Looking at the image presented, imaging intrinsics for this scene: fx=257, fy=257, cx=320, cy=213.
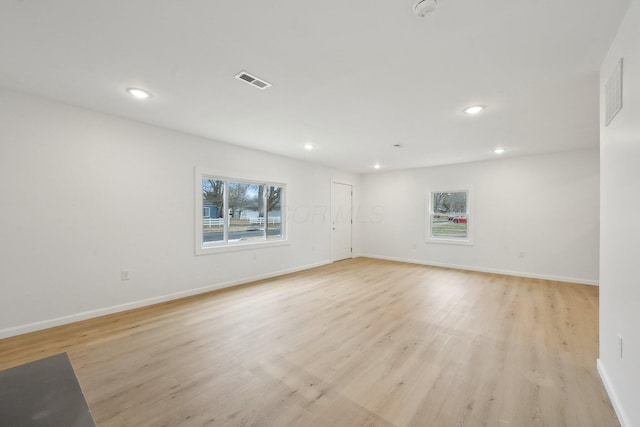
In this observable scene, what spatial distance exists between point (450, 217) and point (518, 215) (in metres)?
1.34

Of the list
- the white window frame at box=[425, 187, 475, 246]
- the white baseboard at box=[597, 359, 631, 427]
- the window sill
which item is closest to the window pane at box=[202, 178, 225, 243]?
the window sill

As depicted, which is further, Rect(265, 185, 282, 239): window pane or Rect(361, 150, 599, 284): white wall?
Rect(265, 185, 282, 239): window pane

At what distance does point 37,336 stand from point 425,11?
454cm

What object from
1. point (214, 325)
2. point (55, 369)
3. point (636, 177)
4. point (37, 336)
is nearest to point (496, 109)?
point (636, 177)

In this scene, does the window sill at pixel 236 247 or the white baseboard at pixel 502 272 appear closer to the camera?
the window sill at pixel 236 247

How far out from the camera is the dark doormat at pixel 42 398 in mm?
1317

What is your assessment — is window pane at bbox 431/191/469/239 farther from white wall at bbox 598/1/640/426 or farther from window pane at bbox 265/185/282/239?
white wall at bbox 598/1/640/426

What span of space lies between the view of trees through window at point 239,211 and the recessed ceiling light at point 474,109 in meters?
3.71

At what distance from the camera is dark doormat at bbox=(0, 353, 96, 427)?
1317 millimetres

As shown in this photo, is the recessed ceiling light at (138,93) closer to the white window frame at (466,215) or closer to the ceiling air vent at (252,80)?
the ceiling air vent at (252,80)

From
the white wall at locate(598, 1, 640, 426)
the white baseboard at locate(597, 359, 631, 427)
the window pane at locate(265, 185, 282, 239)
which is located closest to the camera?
the white wall at locate(598, 1, 640, 426)

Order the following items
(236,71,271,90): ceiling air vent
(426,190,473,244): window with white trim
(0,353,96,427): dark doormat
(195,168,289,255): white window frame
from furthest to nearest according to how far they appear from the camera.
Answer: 1. (426,190,473,244): window with white trim
2. (195,168,289,255): white window frame
3. (236,71,271,90): ceiling air vent
4. (0,353,96,427): dark doormat

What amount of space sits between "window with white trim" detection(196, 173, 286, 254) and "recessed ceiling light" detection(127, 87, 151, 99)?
154 centimetres

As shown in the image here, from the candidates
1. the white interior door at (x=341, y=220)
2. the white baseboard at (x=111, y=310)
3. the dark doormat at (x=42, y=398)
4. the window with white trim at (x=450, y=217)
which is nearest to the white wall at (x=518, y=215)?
the window with white trim at (x=450, y=217)
